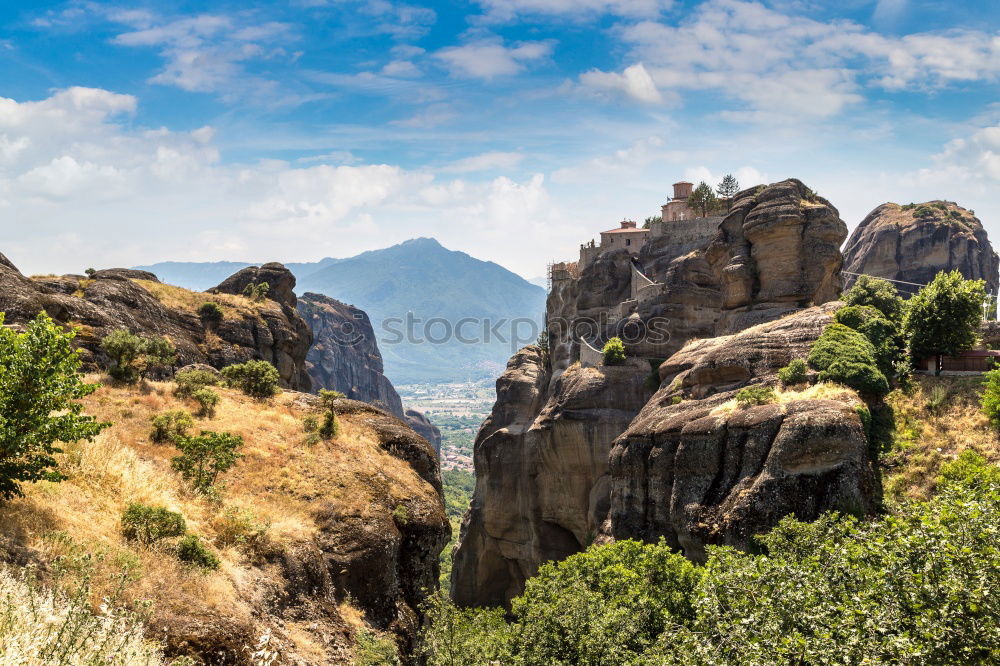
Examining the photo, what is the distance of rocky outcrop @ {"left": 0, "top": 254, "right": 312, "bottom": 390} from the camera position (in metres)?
30.6

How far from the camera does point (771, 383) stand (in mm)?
38406

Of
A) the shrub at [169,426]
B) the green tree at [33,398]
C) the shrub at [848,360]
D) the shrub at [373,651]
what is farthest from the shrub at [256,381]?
the shrub at [848,360]

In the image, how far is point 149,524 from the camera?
693 inches

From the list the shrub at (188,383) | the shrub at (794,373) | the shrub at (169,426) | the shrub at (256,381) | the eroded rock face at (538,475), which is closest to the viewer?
the shrub at (169,426)

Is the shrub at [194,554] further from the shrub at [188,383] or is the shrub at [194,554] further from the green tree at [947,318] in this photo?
the green tree at [947,318]

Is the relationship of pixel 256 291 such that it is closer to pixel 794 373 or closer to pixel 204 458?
pixel 204 458

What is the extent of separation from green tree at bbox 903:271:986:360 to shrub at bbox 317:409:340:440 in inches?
1274

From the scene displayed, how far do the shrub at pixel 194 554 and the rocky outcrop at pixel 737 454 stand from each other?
21293 mm

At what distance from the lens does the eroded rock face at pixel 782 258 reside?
53.1 m

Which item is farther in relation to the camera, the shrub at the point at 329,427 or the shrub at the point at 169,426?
the shrub at the point at 329,427

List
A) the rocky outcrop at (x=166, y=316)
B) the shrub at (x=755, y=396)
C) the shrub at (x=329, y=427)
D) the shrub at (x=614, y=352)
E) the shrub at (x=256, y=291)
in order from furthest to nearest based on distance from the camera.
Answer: the shrub at (x=614, y=352) → the shrub at (x=256, y=291) → the shrub at (x=755, y=396) → the rocky outcrop at (x=166, y=316) → the shrub at (x=329, y=427)

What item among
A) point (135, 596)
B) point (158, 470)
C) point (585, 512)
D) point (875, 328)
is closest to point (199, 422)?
point (158, 470)

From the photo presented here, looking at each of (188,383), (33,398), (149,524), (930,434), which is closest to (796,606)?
(149,524)

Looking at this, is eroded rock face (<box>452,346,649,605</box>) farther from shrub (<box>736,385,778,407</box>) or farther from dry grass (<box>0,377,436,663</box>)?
dry grass (<box>0,377,436,663</box>)
